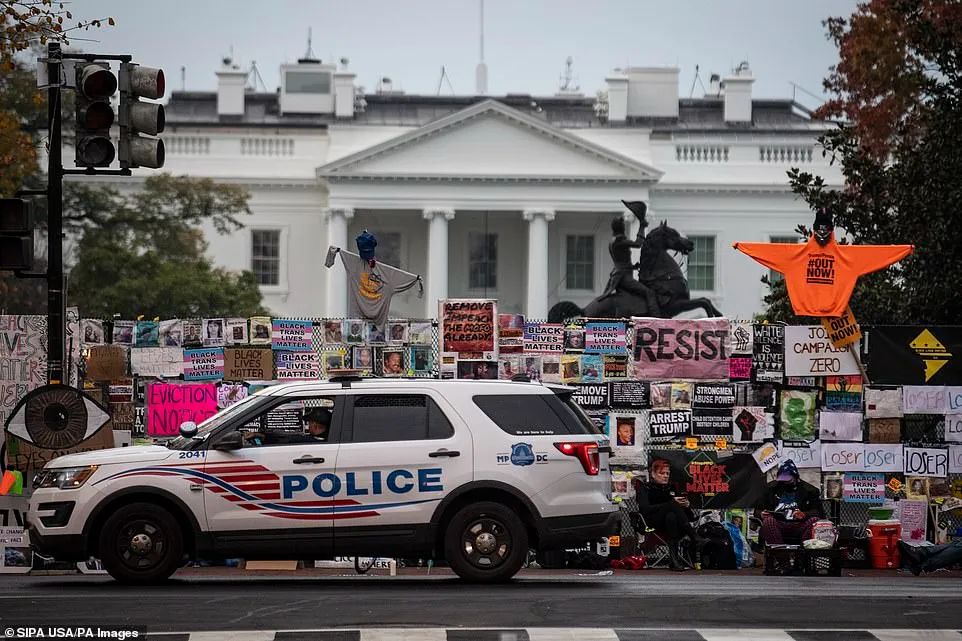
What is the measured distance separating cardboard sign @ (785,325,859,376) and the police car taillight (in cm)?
463

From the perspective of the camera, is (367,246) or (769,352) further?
(367,246)

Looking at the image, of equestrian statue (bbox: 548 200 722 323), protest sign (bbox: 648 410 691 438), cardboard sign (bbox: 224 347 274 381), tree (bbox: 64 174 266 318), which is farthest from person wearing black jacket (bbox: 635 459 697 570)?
tree (bbox: 64 174 266 318)

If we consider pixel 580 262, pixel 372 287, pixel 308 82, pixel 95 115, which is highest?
pixel 308 82

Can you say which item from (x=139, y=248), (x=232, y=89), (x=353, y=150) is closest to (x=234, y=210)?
(x=139, y=248)

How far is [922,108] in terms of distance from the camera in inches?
991

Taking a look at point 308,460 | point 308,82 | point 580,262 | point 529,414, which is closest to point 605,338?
point 529,414

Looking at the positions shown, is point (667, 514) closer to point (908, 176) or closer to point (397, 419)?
point (397, 419)

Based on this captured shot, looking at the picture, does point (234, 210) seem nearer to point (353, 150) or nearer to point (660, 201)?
point (353, 150)

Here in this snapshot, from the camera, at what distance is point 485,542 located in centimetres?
1383

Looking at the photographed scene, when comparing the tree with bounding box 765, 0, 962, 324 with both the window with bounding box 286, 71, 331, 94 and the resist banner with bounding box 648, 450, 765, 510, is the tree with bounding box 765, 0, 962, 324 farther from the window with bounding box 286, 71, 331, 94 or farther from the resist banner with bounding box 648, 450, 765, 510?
the window with bounding box 286, 71, 331, 94

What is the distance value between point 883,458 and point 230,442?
7.49 m

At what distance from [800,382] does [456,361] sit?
355 centimetres

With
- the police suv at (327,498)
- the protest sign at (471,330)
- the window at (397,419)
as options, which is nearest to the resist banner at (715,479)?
the protest sign at (471,330)

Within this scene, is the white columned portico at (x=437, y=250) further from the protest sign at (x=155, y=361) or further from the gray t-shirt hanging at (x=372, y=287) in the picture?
the protest sign at (x=155, y=361)
